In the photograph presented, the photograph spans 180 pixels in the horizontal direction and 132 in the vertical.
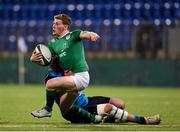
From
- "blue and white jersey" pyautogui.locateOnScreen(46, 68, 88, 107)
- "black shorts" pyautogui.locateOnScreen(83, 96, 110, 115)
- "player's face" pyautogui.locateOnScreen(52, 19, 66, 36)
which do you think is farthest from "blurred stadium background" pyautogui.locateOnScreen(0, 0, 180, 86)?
"player's face" pyautogui.locateOnScreen(52, 19, 66, 36)

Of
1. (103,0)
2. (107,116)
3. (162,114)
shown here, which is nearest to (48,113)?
(107,116)

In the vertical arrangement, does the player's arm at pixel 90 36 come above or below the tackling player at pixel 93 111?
above

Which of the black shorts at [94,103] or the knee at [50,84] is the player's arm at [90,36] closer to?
the knee at [50,84]

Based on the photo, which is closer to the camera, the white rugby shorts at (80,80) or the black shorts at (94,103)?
the white rugby shorts at (80,80)

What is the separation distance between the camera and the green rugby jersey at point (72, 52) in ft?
33.9

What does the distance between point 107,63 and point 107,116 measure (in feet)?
48.6

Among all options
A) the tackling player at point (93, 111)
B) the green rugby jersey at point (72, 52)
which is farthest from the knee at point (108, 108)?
the green rugby jersey at point (72, 52)

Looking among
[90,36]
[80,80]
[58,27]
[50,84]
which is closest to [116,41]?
[58,27]

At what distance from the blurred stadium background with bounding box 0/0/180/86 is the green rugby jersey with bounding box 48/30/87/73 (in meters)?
14.0

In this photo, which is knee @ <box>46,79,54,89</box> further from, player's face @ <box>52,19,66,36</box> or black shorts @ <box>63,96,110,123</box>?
player's face @ <box>52,19,66,36</box>

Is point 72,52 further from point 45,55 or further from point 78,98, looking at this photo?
point 78,98

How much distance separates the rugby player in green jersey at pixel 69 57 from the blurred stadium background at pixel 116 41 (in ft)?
45.6

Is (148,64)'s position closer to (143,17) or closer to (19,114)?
(143,17)

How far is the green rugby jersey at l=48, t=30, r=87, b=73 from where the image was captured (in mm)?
10336
